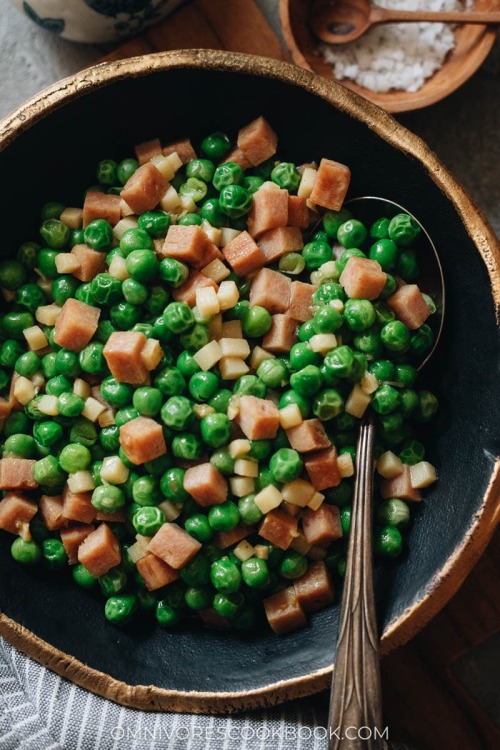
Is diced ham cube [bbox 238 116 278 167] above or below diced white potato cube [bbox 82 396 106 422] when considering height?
above

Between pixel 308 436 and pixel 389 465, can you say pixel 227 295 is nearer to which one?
pixel 308 436

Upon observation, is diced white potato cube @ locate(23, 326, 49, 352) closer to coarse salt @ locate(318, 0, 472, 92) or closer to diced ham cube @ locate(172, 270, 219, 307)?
diced ham cube @ locate(172, 270, 219, 307)

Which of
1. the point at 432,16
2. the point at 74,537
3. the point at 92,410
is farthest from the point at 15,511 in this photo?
the point at 432,16

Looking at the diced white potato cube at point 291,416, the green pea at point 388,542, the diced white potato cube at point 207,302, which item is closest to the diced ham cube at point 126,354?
the diced white potato cube at point 207,302

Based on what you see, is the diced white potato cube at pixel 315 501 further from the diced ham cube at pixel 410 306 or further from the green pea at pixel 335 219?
the green pea at pixel 335 219

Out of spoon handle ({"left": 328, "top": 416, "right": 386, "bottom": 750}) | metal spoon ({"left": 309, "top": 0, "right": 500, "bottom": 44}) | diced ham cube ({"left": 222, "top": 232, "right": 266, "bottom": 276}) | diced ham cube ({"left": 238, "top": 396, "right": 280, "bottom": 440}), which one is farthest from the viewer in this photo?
metal spoon ({"left": 309, "top": 0, "right": 500, "bottom": 44})

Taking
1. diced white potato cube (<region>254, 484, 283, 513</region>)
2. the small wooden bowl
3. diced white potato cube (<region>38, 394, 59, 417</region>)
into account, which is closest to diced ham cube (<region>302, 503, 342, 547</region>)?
diced white potato cube (<region>254, 484, 283, 513</region>)
